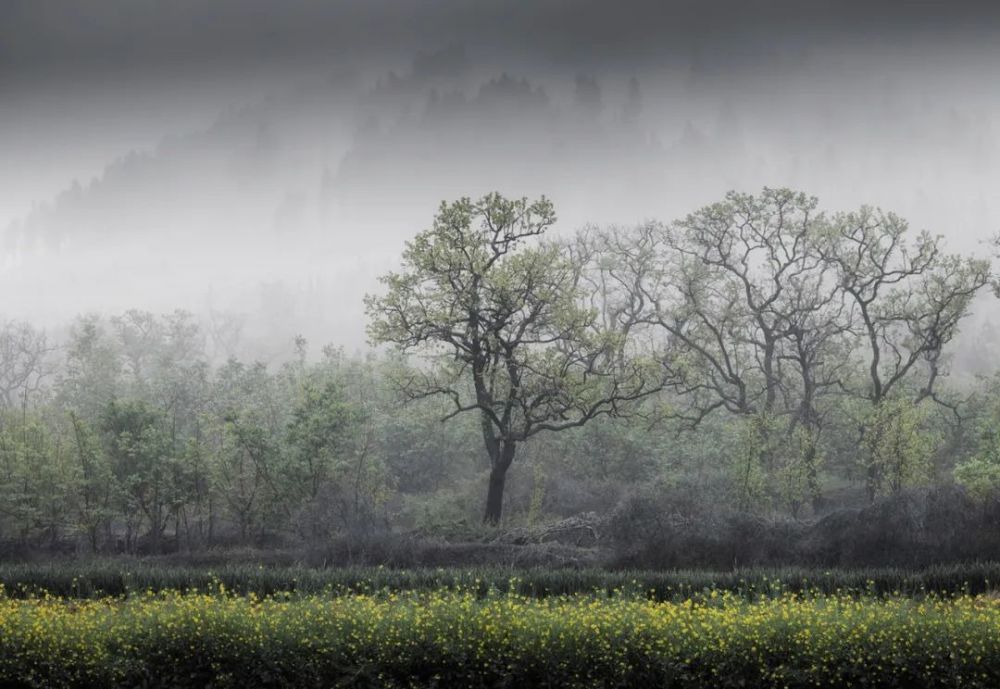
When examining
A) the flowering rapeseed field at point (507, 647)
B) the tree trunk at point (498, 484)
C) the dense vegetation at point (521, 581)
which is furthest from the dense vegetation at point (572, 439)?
the flowering rapeseed field at point (507, 647)

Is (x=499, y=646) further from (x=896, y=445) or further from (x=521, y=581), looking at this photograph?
(x=896, y=445)

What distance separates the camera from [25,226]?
191125 mm

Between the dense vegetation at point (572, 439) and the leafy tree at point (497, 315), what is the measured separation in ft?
0.32

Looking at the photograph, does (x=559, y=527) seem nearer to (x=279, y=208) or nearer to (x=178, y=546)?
(x=178, y=546)

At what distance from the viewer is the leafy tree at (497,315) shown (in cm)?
2750

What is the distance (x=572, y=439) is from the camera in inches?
1377

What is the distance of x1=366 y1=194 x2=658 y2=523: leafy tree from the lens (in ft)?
90.2

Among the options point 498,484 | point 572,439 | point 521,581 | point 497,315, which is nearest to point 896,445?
point 572,439

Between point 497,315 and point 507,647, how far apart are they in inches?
655

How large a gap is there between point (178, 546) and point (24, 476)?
201 inches

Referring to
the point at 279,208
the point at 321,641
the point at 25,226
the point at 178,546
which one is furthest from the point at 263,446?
the point at 25,226

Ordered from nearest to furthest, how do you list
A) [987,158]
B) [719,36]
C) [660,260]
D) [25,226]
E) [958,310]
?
[958,310], [660,260], [719,36], [987,158], [25,226]

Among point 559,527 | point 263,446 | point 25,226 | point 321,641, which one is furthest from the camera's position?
Answer: point 25,226

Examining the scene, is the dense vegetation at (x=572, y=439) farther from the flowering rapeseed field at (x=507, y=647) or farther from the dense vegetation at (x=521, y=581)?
the flowering rapeseed field at (x=507, y=647)
